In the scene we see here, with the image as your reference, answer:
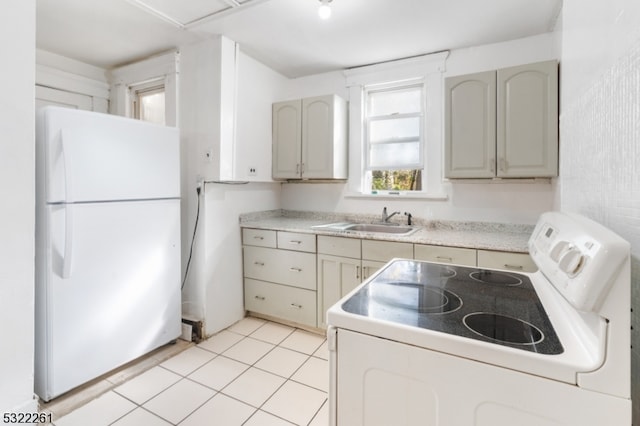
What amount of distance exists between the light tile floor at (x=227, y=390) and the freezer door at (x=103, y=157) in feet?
3.90

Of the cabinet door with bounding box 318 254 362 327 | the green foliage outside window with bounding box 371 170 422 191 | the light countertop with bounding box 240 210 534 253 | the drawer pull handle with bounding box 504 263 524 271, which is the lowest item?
the cabinet door with bounding box 318 254 362 327

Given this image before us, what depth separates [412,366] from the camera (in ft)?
2.60

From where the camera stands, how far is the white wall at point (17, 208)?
148cm

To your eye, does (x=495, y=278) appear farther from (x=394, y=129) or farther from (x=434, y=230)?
(x=394, y=129)

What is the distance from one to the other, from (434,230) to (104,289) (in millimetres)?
2492

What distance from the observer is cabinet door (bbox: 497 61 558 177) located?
207cm

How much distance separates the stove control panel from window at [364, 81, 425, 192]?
214 cm

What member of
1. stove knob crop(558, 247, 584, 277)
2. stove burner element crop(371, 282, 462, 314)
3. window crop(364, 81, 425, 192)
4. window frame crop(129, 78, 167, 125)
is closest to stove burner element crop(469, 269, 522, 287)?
stove burner element crop(371, 282, 462, 314)

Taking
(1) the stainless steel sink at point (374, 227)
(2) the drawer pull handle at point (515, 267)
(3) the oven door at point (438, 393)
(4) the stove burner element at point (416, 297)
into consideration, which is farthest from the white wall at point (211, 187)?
(2) the drawer pull handle at point (515, 267)

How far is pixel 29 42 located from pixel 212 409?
213 centimetres

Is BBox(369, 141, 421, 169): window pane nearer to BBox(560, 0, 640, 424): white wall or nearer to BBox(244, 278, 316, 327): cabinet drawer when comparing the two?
BBox(244, 278, 316, 327): cabinet drawer

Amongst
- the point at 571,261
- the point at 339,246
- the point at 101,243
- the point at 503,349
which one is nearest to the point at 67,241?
the point at 101,243

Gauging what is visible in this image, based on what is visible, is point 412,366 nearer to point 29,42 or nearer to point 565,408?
point 565,408

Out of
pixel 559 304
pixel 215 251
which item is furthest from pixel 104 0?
pixel 559 304
